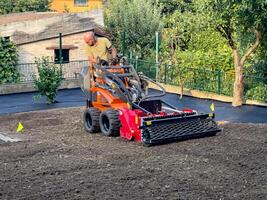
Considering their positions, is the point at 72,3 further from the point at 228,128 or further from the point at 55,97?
the point at 228,128

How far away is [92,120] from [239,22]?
5913 millimetres

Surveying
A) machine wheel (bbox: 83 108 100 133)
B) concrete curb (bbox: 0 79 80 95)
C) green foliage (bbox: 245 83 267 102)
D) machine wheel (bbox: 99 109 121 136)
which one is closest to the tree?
green foliage (bbox: 245 83 267 102)

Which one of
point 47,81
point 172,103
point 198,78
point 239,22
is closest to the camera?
point 239,22

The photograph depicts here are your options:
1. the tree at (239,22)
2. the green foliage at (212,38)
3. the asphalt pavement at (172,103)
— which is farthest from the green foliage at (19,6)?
the tree at (239,22)

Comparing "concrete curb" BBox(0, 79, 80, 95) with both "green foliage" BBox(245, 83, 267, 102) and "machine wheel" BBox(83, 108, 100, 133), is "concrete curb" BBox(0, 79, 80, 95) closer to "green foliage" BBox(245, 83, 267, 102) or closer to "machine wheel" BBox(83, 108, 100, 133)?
"green foliage" BBox(245, 83, 267, 102)

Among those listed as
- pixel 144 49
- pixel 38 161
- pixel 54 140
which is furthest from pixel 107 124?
pixel 144 49

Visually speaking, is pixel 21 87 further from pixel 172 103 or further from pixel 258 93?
pixel 258 93

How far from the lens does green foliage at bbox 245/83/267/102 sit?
1945 centimetres

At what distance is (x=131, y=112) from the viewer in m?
13.2

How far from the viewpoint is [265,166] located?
1077 centimetres

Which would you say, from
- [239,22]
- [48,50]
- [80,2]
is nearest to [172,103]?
[239,22]

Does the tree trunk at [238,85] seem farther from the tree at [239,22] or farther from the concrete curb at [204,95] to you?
the concrete curb at [204,95]

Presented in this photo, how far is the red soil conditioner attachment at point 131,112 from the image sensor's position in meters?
12.9

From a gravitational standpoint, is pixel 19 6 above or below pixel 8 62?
above
